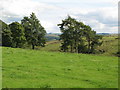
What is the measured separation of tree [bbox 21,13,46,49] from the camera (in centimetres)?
7494

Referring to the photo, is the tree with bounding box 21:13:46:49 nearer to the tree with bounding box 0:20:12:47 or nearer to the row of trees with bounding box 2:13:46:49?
the row of trees with bounding box 2:13:46:49

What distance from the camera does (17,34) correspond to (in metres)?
71.2

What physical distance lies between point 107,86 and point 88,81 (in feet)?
6.16

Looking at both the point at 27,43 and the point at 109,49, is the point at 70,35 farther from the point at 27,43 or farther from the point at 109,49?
the point at 109,49

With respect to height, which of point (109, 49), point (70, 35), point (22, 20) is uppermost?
point (22, 20)

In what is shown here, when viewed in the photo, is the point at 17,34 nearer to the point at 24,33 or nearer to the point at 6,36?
the point at 24,33

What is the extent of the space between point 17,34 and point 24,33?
9.01ft

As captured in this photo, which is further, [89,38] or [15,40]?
[89,38]

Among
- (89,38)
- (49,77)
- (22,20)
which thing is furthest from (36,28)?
(49,77)

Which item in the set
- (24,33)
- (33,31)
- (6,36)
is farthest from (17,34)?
(33,31)

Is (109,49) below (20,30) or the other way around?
below

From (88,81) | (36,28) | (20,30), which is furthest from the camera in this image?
(36,28)

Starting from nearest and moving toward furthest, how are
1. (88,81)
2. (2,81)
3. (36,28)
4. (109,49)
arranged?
(2,81)
(88,81)
(36,28)
(109,49)

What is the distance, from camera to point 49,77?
53.6ft
